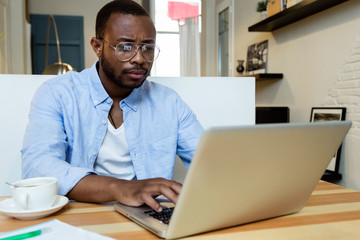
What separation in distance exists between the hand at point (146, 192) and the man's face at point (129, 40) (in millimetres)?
436

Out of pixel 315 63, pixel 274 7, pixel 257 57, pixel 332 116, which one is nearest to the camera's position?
pixel 332 116

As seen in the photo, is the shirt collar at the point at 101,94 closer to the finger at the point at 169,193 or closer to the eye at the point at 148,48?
the eye at the point at 148,48

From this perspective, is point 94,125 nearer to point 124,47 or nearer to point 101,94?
point 101,94

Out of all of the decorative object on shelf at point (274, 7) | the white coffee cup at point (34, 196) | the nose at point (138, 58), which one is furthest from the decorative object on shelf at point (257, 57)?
the white coffee cup at point (34, 196)

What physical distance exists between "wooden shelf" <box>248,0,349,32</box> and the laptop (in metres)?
1.91

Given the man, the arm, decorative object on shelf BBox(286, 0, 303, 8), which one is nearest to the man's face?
the man

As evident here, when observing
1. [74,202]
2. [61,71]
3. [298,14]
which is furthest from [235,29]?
[74,202]

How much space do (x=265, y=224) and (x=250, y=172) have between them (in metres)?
0.15

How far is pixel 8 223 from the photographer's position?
619 millimetres

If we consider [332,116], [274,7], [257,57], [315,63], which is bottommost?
[332,116]

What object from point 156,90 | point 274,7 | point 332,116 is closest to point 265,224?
point 156,90

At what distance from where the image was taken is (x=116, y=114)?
3.76ft

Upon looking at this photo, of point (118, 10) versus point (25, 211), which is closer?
point (25, 211)

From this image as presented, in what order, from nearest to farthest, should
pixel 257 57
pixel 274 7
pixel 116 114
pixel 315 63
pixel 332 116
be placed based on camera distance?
pixel 116 114
pixel 332 116
pixel 315 63
pixel 274 7
pixel 257 57
